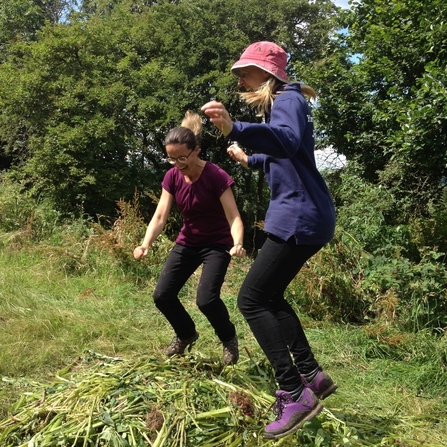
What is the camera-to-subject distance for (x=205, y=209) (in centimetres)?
352

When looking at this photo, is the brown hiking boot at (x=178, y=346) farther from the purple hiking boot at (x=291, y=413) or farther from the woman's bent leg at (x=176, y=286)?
the purple hiking boot at (x=291, y=413)

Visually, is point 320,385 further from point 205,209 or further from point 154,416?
point 205,209

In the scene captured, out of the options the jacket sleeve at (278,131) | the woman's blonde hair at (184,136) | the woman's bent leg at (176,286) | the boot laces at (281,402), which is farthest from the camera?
the woman's bent leg at (176,286)

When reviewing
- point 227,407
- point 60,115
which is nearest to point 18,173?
point 60,115

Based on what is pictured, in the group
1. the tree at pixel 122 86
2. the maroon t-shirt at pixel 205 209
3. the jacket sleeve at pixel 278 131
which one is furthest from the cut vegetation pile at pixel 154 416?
the tree at pixel 122 86

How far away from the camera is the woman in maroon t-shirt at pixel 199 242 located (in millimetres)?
3410

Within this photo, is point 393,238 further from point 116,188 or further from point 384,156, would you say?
point 116,188

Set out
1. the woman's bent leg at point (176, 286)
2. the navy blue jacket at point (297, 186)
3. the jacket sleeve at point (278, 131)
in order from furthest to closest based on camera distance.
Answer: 1. the woman's bent leg at point (176, 286)
2. the navy blue jacket at point (297, 186)
3. the jacket sleeve at point (278, 131)

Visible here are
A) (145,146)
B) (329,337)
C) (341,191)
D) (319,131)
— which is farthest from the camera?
(145,146)

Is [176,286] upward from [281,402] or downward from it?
upward

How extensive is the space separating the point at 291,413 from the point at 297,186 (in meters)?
1.16

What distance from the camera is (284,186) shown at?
2.50 metres

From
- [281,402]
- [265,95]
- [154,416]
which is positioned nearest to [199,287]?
[154,416]

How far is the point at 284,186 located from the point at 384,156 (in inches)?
298
